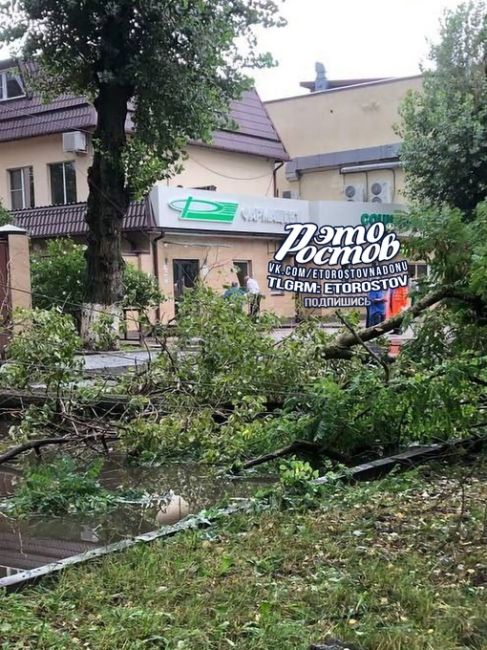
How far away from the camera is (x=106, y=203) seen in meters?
14.6

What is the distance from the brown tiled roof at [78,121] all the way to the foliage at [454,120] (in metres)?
5.41

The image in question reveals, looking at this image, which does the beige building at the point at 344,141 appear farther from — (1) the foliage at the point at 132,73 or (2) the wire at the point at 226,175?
Result: (1) the foliage at the point at 132,73

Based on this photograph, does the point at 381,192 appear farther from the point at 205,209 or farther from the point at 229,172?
the point at 205,209

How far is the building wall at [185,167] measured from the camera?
2286 cm

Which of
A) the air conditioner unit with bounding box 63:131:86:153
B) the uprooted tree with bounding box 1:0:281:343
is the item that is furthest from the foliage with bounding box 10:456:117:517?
the air conditioner unit with bounding box 63:131:86:153

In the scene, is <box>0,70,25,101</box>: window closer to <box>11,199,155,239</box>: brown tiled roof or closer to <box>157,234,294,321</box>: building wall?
<box>11,199,155,239</box>: brown tiled roof

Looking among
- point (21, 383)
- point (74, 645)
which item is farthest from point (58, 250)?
point (74, 645)

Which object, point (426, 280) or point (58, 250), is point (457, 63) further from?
point (426, 280)

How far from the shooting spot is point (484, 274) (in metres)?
4.18

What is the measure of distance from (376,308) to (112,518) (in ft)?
32.0

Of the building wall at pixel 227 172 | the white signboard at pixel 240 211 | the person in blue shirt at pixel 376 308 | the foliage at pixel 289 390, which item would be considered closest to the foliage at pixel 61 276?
the white signboard at pixel 240 211

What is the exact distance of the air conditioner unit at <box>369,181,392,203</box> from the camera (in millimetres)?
28922

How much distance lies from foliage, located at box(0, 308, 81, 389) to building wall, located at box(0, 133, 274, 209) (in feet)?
45.1

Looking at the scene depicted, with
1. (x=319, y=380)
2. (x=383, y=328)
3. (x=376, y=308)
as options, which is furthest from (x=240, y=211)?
(x=383, y=328)
